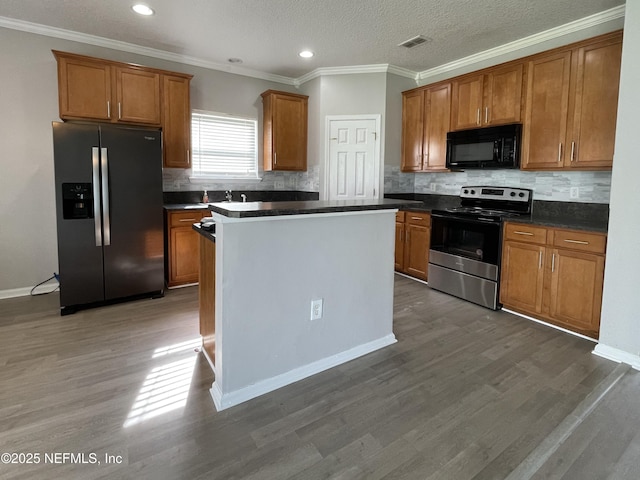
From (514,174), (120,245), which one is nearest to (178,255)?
(120,245)

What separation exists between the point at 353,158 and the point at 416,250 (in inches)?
60.1

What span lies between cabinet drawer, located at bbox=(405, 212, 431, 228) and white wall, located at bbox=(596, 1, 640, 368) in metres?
1.86

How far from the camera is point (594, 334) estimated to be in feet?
9.36

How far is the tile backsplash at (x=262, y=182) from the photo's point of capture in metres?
4.52

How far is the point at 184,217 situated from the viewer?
4059mm

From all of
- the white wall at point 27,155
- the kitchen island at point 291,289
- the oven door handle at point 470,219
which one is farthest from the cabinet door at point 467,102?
the white wall at point 27,155

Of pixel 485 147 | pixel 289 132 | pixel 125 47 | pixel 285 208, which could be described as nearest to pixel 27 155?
pixel 125 47

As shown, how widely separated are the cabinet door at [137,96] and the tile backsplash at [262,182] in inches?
27.5

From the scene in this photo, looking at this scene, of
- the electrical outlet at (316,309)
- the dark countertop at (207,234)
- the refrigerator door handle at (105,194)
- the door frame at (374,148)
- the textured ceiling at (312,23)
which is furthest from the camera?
the door frame at (374,148)

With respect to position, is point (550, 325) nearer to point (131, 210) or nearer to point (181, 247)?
point (181, 247)

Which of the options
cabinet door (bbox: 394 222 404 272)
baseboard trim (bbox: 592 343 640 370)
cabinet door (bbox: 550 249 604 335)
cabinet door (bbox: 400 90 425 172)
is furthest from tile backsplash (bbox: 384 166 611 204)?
baseboard trim (bbox: 592 343 640 370)

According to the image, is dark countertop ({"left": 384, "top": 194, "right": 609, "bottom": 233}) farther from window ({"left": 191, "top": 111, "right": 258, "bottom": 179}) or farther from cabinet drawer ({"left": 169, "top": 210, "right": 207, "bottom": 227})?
window ({"left": 191, "top": 111, "right": 258, "bottom": 179})

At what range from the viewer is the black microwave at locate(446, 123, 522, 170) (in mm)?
3635

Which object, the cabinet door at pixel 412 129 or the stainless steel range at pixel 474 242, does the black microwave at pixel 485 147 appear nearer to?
the stainless steel range at pixel 474 242
